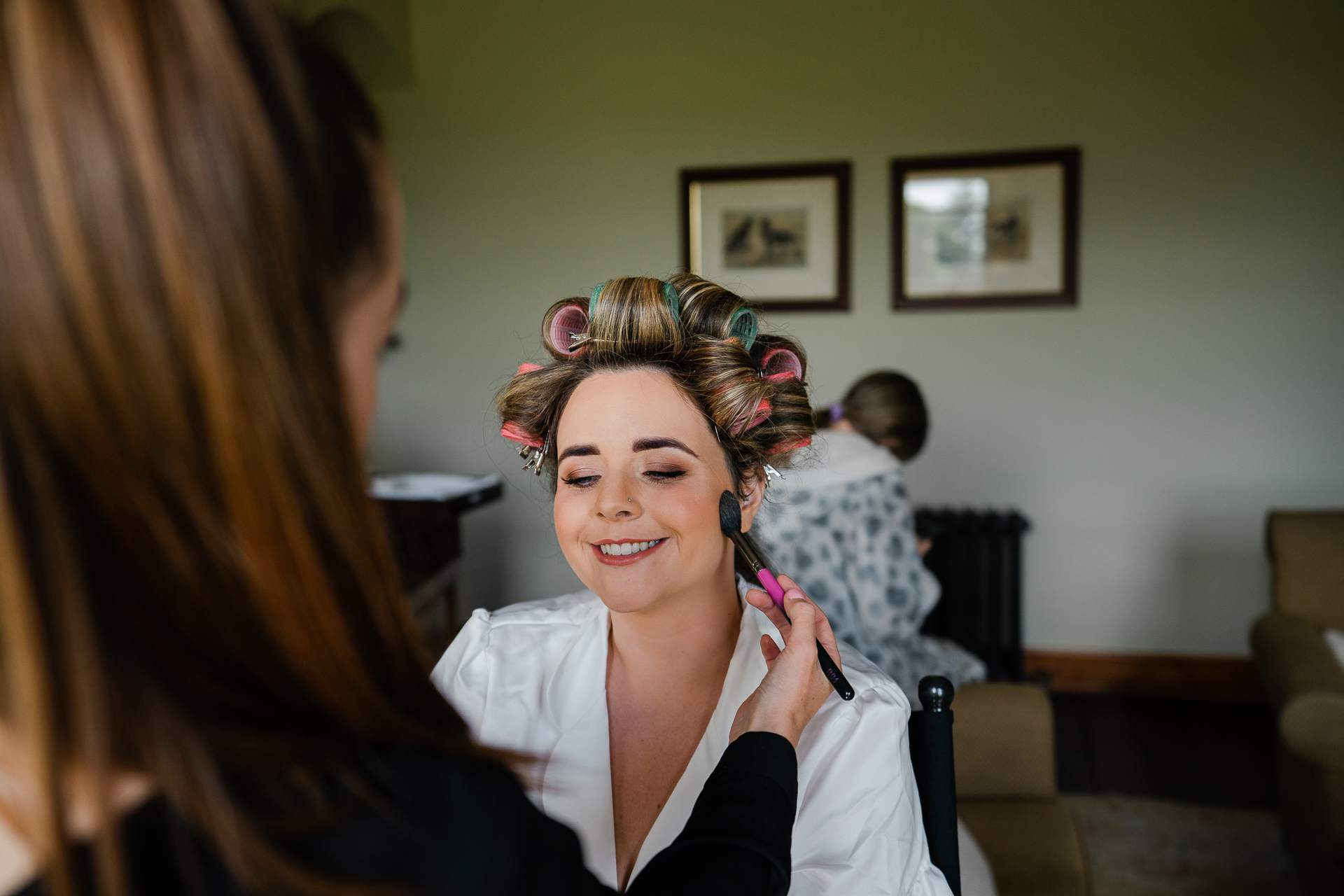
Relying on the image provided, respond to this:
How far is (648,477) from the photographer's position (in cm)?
109

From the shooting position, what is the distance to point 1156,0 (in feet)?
9.49

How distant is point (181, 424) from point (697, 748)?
0.82 metres

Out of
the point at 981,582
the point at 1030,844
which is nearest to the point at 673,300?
the point at 1030,844

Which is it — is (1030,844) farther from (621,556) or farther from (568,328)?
(568,328)

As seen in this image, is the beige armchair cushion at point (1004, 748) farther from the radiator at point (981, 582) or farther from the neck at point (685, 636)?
the radiator at point (981, 582)

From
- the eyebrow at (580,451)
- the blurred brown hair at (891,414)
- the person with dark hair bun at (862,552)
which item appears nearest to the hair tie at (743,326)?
the eyebrow at (580,451)

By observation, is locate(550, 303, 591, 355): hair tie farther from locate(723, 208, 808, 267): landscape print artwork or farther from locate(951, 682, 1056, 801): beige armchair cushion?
locate(723, 208, 808, 267): landscape print artwork

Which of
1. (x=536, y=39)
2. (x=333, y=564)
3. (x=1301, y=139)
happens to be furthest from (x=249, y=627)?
(x=1301, y=139)

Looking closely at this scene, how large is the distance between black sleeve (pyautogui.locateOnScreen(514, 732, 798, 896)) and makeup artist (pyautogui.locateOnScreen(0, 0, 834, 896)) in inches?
4.8

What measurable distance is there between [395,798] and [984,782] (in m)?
1.55

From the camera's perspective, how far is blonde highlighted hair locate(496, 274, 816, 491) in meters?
1.12

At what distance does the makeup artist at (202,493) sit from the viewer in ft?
1.24

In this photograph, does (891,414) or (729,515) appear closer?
(729,515)

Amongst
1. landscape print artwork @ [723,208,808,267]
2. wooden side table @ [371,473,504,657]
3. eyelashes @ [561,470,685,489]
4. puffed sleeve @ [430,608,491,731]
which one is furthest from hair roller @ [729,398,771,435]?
landscape print artwork @ [723,208,808,267]
